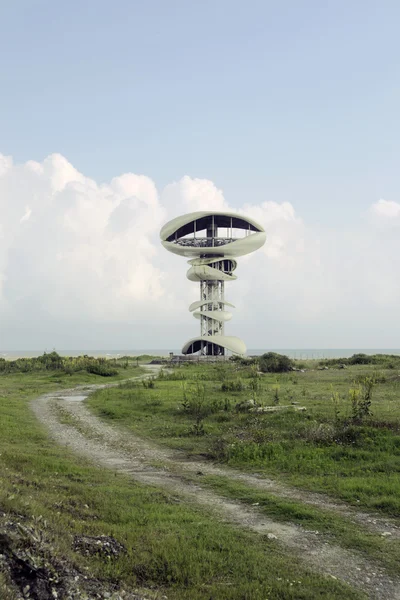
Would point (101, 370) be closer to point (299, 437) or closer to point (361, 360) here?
point (361, 360)

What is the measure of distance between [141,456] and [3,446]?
11.1 ft

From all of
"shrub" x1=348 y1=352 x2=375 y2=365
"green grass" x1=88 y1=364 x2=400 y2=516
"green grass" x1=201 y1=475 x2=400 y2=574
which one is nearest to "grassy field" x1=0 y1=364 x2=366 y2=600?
"green grass" x1=201 y1=475 x2=400 y2=574

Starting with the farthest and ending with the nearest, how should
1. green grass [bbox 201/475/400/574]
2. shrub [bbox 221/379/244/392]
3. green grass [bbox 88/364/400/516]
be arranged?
shrub [bbox 221/379/244/392] < green grass [bbox 88/364/400/516] < green grass [bbox 201/475/400/574]

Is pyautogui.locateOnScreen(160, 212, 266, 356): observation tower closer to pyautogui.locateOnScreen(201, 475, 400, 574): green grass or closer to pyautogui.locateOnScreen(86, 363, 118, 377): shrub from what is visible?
pyautogui.locateOnScreen(86, 363, 118, 377): shrub

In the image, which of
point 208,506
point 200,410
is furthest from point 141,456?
point 200,410

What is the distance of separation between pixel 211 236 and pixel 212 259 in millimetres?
3242

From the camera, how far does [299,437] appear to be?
40.9 feet

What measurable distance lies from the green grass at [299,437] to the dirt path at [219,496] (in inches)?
22.4

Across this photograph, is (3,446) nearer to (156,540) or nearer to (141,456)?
(141,456)

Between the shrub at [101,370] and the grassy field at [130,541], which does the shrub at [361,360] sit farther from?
the grassy field at [130,541]

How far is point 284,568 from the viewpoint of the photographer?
562 centimetres

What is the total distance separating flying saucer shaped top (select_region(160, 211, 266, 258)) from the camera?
2152 inches

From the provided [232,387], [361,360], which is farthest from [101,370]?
[361,360]

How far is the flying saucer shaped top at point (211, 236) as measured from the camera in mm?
54656
